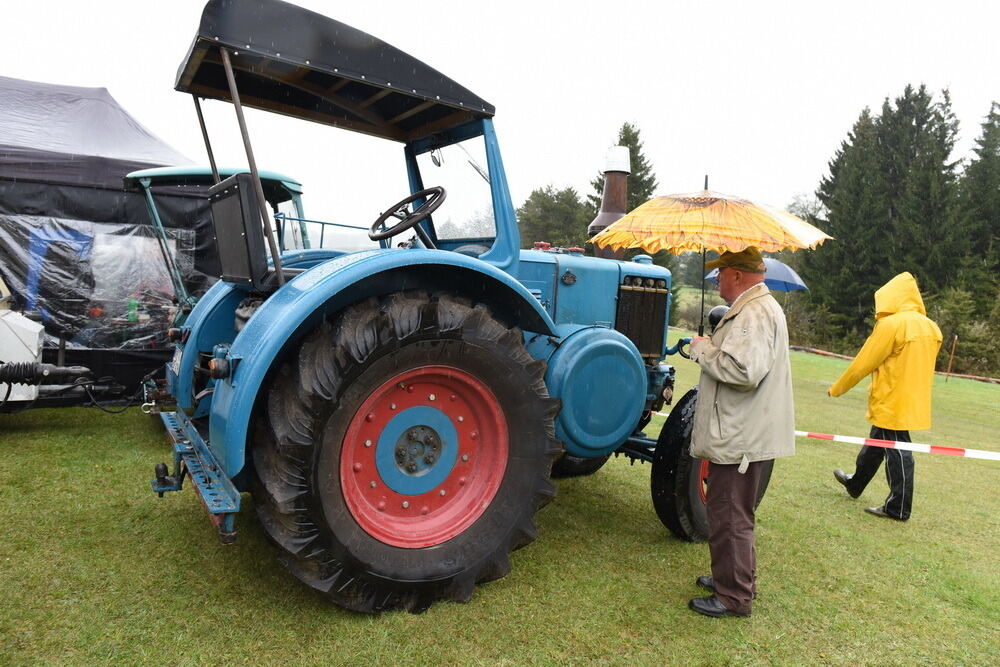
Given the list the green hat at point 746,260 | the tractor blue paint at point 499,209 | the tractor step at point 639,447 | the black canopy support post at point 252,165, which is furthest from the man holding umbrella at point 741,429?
the black canopy support post at point 252,165

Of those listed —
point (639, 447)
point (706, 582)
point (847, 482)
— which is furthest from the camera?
point (847, 482)

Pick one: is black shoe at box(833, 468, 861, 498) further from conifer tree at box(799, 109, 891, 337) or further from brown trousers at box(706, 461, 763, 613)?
conifer tree at box(799, 109, 891, 337)

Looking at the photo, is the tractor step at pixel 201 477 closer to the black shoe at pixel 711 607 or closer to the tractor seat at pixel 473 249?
the tractor seat at pixel 473 249

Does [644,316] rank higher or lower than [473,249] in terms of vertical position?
lower

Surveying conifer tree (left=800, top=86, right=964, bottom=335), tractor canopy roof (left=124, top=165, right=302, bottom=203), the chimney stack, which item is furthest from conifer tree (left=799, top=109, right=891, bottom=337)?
tractor canopy roof (left=124, top=165, right=302, bottom=203)

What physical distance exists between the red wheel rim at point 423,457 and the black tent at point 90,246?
4342mm

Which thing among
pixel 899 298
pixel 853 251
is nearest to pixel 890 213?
pixel 853 251

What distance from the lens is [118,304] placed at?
20.7ft

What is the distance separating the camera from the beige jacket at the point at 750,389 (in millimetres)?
2730

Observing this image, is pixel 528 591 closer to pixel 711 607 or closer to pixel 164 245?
pixel 711 607

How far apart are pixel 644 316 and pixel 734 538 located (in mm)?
1656

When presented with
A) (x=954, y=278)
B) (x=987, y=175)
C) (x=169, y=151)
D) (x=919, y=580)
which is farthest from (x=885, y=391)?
(x=987, y=175)

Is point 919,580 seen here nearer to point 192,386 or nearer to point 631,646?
point 631,646

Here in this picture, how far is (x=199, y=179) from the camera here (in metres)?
6.10
